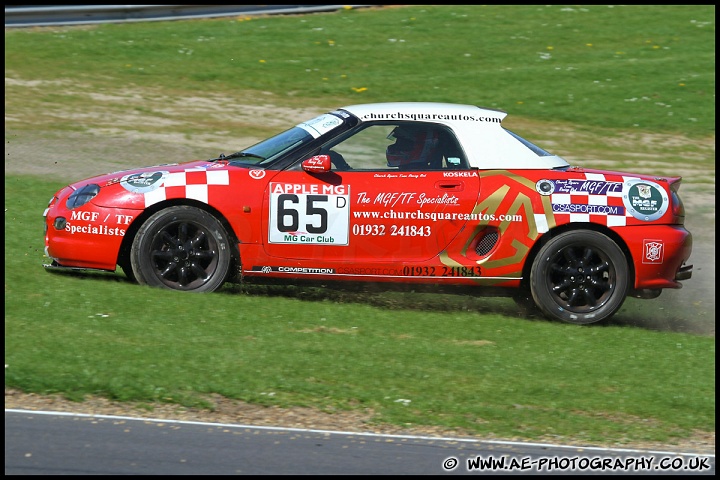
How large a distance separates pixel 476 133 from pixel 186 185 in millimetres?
2294

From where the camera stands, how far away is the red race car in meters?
8.39

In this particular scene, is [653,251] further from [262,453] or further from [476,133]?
[262,453]

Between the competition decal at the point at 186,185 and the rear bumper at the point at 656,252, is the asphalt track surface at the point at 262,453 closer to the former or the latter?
the competition decal at the point at 186,185

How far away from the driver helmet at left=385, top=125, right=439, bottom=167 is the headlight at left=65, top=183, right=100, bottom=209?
2272mm

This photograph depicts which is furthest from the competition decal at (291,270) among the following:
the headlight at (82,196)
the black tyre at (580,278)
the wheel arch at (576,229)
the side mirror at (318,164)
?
the black tyre at (580,278)

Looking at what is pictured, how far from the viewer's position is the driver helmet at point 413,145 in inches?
340

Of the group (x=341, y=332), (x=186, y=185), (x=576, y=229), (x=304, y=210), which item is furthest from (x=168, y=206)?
(x=576, y=229)

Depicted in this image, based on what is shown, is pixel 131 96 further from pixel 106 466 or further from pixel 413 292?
pixel 106 466

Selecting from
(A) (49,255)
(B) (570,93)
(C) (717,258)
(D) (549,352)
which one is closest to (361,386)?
(D) (549,352)

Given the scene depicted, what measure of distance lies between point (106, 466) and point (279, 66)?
1500cm

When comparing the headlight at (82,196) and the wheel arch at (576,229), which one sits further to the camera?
the wheel arch at (576,229)

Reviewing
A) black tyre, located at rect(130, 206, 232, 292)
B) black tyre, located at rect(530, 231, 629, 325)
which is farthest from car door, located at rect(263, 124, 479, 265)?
black tyre, located at rect(530, 231, 629, 325)

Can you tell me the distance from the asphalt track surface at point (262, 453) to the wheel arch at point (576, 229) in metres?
2.74

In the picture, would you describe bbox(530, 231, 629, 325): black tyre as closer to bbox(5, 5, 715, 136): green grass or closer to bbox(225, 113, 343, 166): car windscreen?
bbox(225, 113, 343, 166): car windscreen
